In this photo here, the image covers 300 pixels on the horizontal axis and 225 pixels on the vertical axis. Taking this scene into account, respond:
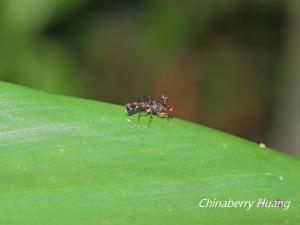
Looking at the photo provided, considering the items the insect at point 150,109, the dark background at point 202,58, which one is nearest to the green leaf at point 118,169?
the insect at point 150,109

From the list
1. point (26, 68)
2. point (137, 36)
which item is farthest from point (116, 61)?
point (26, 68)

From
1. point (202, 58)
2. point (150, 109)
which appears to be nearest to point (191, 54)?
point (202, 58)

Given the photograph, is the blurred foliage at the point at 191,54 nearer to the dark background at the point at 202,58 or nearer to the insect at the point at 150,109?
the dark background at the point at 202,58

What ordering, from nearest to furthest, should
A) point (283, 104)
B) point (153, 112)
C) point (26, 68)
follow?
point (153, 112)
point (26, 68)
point (283, 104)

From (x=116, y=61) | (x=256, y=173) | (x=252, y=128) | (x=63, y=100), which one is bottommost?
(x=252, y=128)

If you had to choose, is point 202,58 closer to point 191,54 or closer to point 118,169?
point 191,54

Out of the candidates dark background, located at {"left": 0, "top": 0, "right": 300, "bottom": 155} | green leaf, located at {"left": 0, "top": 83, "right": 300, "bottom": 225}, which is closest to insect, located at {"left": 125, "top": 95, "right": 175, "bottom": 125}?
green leaf, located at {"left": 0, "top": 83, "right": 300, "bottom": 225}

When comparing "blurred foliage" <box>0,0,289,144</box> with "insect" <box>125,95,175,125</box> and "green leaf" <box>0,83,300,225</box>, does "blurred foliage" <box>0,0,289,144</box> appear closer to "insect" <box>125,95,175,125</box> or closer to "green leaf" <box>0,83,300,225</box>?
"insect" <box>125,95,175,125</box>

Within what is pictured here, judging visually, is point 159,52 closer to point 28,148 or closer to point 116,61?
point 116,61
